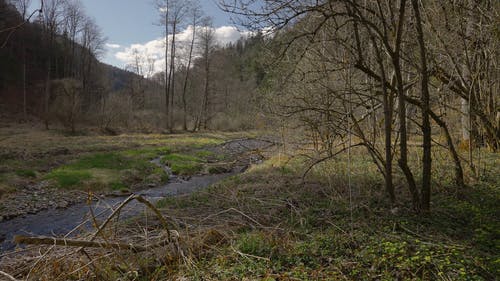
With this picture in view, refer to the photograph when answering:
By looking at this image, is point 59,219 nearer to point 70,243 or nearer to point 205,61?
point 70,243

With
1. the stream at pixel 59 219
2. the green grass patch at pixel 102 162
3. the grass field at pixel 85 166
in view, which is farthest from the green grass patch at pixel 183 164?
the stream at pixel 59 219

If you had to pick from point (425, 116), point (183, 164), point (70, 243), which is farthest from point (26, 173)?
point (425, 116)

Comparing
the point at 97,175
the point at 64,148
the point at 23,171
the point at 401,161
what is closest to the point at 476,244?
the point at 401,161

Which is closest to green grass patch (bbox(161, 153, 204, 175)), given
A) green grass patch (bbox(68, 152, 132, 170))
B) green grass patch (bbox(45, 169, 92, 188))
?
green grass patch (bbox(68, 152, 132, 170))

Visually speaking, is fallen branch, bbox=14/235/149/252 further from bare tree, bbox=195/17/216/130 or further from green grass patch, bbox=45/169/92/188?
bare tree, bbox=195/17/216/130

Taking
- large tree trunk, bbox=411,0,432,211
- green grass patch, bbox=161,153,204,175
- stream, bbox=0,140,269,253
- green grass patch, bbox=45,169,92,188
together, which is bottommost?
stream, bbox=0,140,269,253

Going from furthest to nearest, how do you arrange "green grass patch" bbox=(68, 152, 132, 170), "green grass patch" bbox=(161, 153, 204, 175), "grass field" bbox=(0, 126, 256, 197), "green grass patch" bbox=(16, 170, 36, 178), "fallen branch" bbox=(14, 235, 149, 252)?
"green grass patch" bbox=(161, 153, 204, 175), "green grass patch" bbox=(68, 152, 132, 170), "green grass patch" bbox=(16, 170, 36, 178), "grass field" bbox=(0, 126, 256, 197), "fallen branch" bbox=(14, 235, 149, 252)

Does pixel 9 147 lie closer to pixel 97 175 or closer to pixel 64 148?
pixel 64 148

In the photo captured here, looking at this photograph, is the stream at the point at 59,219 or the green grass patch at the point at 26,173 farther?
the green grass patch at the point at 26,173

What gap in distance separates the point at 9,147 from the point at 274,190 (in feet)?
49.3

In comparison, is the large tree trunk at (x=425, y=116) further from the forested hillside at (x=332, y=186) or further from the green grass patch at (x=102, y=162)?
the green grass patch at (x=102, y=162)

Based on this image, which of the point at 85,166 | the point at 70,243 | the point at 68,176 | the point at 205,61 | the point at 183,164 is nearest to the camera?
the point at 70,243

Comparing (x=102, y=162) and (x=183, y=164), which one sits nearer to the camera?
(x=102, y=162)

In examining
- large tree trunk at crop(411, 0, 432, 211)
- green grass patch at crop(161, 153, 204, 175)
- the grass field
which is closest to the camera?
large tree trunk at crop(411, 0, 432, 211)
